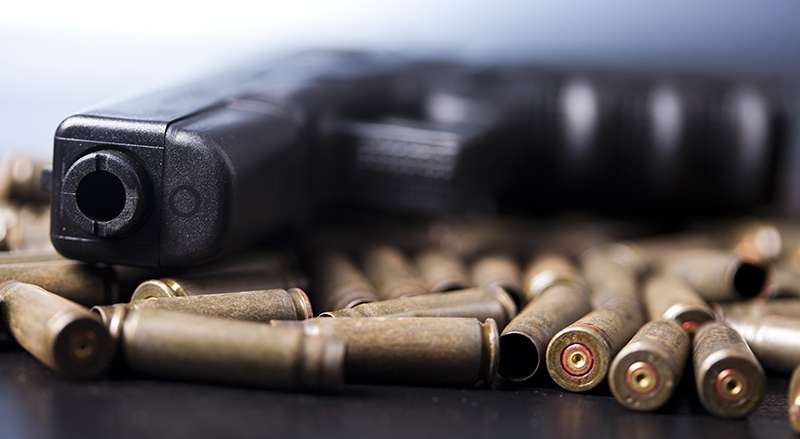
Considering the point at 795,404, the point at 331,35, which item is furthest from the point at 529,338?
the point at 331,35

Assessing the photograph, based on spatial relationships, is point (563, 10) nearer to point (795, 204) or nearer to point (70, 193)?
point (795, 204)

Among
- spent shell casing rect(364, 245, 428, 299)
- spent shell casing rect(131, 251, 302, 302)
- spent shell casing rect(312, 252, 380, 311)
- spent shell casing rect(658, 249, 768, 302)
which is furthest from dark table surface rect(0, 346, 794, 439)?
spent shell casing rect(658, 249, 768, 302)

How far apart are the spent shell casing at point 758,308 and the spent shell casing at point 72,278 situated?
58.7 inches

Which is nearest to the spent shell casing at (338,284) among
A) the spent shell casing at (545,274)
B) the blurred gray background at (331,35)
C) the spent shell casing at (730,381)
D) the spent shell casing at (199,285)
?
the spent shell casing at (199,285)

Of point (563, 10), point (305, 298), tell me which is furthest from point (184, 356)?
point (563, 10)

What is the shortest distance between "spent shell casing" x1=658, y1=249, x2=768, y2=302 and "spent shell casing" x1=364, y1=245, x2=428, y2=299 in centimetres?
79

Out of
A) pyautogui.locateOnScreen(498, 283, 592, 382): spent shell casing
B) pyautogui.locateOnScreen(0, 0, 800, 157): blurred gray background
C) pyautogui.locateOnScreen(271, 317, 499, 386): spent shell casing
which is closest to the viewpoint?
pyautogui.locateOnScreen(271, 317, 499, 386): spent shell casing

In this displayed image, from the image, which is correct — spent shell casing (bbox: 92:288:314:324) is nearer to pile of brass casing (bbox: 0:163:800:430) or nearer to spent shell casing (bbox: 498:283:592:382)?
pile of brass casing (bbox: 0:163:800:430)

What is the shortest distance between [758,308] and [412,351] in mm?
1139

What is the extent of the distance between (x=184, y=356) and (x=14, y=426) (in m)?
0.32

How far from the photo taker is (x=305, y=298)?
226cm

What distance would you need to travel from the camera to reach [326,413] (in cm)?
188

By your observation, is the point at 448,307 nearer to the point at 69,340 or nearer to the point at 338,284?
the point at 338,284

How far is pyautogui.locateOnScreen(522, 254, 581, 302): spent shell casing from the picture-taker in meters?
2.77
